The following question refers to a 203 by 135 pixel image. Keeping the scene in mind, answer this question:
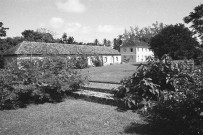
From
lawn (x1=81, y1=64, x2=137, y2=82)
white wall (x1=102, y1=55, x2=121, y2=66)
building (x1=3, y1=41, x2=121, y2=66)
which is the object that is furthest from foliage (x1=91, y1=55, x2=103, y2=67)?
lawn (x1=81, y1=64, x2=137, y2=82)

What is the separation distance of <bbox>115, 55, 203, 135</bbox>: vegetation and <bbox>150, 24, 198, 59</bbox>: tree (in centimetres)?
2154

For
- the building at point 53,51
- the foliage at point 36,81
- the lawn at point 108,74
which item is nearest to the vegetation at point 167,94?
the foliage at point 36,81

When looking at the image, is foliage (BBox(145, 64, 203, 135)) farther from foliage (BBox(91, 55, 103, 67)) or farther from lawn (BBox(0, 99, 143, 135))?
foliage (BBox(91, 55, 103, 67))

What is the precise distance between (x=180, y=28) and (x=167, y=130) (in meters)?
27.9

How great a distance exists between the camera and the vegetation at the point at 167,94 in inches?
183

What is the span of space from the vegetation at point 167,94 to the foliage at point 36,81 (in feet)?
10.7

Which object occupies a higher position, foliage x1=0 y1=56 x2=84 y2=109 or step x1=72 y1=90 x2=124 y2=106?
foliage x1=0 y1=56 x2=84 y2=109

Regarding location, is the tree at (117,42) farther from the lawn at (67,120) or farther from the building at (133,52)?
the lawn at (67,120)

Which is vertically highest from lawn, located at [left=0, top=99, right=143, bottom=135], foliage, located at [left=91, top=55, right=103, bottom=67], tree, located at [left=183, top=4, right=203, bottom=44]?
tree, located at [left=183, top=4, right=203, bottom=44]

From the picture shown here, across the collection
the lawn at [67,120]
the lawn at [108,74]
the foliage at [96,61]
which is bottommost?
the lawn at [67,120]

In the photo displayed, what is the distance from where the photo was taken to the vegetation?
4.66 m

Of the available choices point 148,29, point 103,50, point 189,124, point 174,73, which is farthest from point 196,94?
point 148,29

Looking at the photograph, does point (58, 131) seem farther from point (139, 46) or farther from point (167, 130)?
point (139, 46)

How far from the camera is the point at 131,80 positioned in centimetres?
869
